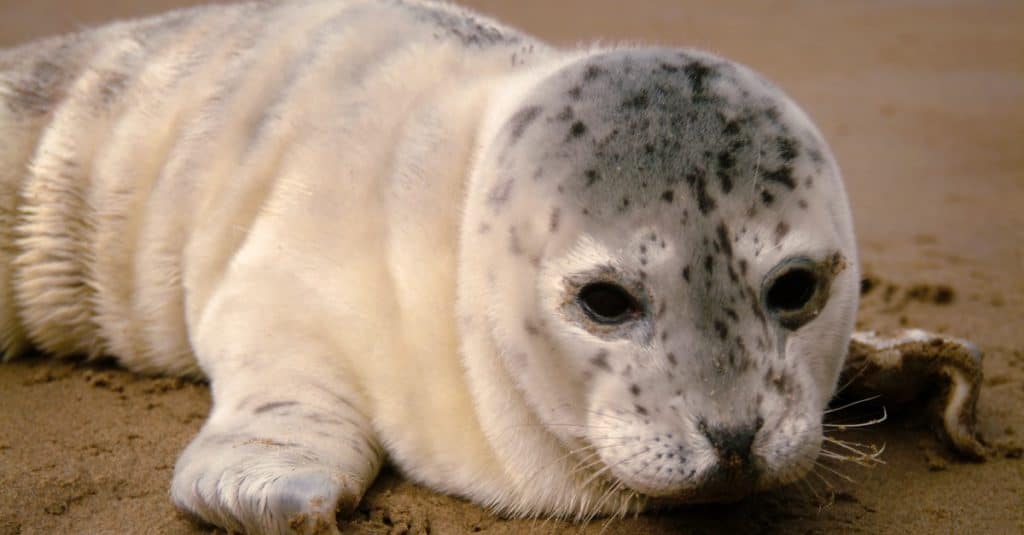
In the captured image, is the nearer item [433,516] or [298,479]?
[298,479]

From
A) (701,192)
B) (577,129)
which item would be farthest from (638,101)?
(701,192)

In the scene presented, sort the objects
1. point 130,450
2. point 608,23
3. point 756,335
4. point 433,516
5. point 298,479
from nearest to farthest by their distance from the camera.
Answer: point 756,335, point 298,479, point 433,516, point 130,450, point 608,23

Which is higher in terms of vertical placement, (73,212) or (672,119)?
(672,119)

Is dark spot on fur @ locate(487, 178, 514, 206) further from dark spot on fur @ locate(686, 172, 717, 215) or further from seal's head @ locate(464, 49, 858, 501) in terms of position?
dark spot on fur @ locate(686, 172, 717, 215)

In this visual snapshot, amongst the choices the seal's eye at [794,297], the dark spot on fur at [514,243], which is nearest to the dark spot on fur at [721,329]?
the seal's eye at [794,297]

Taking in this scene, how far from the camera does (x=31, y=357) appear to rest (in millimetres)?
3061

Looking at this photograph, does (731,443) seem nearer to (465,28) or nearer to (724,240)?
(724,240)

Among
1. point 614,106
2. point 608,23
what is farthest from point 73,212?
point 608,23

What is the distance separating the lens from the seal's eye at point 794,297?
1.85 m

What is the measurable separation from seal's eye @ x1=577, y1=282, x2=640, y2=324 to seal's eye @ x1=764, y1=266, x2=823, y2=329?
22 centimetres

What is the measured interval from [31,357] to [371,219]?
1.32 metres

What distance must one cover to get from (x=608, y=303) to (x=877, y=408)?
3.32 feet

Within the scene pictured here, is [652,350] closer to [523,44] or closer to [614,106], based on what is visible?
[614,106]

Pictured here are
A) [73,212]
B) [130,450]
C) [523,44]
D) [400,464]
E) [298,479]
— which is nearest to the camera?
[298,479]
